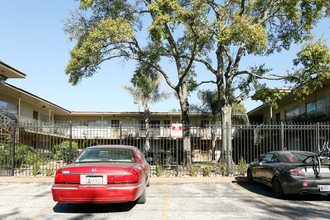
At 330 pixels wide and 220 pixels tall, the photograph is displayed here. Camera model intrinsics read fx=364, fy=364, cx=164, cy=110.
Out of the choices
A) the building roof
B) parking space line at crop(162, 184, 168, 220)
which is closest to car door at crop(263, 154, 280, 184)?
parking space line at crop(162, 184, 168, 220)

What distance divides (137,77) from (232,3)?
823 cm

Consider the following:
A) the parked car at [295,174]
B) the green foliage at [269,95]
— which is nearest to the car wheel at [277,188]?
the parked car at [295,174]

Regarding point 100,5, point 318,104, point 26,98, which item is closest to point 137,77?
point 100,5

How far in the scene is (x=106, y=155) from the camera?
827cm

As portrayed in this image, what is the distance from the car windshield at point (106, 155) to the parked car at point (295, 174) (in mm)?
3978

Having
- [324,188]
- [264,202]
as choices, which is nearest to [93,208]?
[264,202]

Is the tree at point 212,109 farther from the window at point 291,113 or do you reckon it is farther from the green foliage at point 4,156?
the green foliage at point 4,156

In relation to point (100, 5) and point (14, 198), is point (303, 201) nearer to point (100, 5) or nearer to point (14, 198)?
point (14, 198)

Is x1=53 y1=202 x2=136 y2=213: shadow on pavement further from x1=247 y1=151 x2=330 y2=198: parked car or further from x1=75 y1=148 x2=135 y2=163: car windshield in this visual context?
x1=247 y1=151 x2=330 y2=198: parked car

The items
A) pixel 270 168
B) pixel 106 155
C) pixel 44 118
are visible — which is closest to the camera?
pixel 106 155

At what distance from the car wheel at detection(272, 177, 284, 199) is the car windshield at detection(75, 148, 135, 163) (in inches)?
159

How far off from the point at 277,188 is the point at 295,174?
868 mm

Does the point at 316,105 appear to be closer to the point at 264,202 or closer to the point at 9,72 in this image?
the point at 264,202

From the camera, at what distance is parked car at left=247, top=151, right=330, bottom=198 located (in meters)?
8.91
